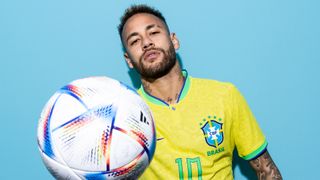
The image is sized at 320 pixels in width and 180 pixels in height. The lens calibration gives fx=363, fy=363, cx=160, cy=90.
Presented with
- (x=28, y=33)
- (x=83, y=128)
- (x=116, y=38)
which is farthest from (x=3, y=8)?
(x=83, y=128)

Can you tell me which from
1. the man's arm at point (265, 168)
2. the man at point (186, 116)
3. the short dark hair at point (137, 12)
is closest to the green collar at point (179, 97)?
the man at point (186, 116)

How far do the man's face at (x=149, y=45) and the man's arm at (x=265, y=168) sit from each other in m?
0.45

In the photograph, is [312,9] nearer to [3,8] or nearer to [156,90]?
[156,90]

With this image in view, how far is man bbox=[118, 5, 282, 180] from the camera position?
1202mm

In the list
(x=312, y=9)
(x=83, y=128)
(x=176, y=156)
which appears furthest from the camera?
(x=312, y=9)

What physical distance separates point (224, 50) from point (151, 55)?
36cm

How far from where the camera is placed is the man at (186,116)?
1.20 metres

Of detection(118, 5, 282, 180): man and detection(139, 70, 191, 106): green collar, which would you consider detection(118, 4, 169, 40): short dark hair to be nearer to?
detection(118, 5, 282, 180): man

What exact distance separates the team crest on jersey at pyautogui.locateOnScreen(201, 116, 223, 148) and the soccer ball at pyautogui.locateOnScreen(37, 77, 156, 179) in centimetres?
37

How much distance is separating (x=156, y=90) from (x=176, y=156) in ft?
0.79

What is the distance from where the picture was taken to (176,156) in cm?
120

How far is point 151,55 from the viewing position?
1213 millimetres

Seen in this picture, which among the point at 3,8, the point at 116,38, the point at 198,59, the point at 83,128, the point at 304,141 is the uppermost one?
the point at 3,8

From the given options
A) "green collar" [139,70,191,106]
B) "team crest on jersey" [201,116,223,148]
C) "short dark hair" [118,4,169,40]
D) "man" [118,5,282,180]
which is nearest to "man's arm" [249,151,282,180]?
"man" [118,5,282,180]
